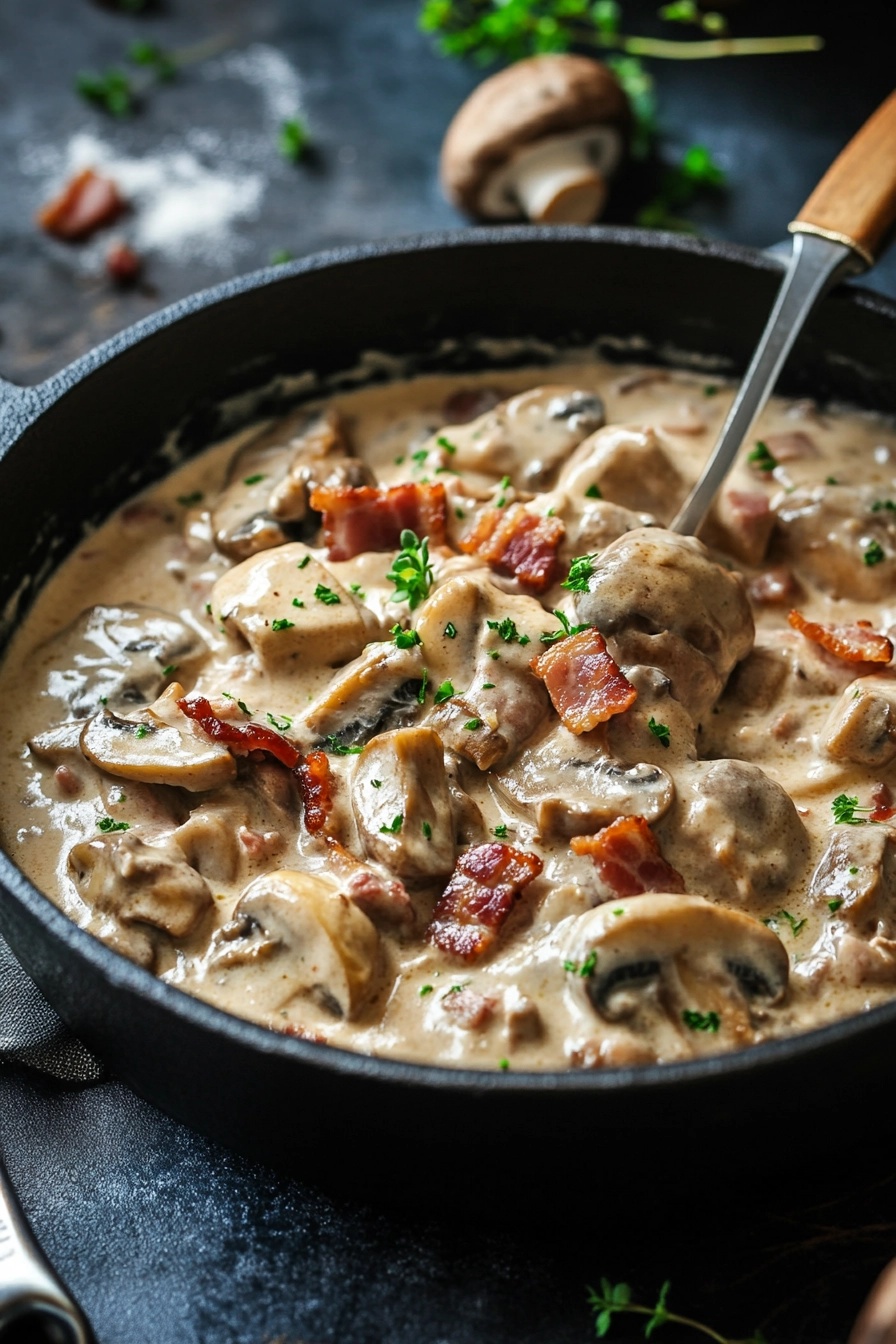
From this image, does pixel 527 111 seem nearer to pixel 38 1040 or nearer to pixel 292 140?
pixel 292 140

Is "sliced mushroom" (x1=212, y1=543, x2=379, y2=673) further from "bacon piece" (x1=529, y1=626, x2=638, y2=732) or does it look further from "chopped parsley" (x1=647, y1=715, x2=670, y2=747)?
"chopped parsley" (x1=647, y1=715, x2=670, y2=747)

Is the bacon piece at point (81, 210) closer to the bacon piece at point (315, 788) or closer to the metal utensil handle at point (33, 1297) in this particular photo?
the bacon piece at point (315, 788)

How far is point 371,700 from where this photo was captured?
3354 millimetres

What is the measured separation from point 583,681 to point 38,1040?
147cm

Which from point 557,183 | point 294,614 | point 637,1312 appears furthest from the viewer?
Result: point 557,183

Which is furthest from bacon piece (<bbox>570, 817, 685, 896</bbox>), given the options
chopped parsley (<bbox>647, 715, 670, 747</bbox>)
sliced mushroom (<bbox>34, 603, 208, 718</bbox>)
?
sliced mushroom (<bbox>34, 603, 208, 718</bbox>)

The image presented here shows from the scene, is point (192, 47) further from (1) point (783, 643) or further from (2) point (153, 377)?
(1) point (783, 643)

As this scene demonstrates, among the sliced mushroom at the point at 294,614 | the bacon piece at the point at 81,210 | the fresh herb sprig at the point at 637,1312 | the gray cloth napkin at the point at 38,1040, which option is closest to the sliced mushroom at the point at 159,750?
the sliced mushroom at the point at 294,614

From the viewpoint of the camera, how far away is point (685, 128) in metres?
6.14

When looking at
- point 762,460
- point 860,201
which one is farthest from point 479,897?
point 860,201

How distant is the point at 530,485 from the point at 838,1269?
2.16m

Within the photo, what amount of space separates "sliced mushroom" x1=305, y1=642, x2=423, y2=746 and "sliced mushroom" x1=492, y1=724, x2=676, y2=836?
0.28m

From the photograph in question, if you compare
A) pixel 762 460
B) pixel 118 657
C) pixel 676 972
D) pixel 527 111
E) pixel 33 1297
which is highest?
pixel 527 111

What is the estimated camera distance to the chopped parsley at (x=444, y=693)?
3.35 m
